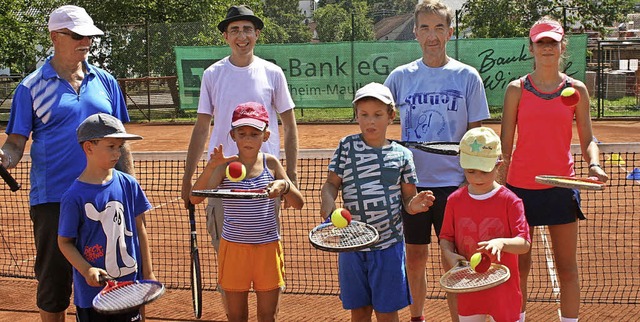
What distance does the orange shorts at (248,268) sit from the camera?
3.79 metres

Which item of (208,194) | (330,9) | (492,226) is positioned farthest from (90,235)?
(330,9)

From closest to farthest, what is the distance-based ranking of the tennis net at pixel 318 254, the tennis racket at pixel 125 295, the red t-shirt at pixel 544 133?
the tennis racket at pixel 125 295 → the red t-shirt at pixel 544 133 → the tennis net at pixel 318 254

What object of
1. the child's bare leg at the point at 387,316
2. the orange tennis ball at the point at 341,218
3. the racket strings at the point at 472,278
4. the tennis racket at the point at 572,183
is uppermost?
the tennis racket at the point at 572,183

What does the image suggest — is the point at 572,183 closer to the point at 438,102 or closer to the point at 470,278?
the point at 470,278

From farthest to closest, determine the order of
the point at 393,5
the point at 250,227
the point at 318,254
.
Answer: the point at 393,5 < the point at 318,254 < the point at 250,227

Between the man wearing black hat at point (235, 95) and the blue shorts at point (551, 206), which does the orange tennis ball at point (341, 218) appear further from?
the blue shorts at point (551, 206)

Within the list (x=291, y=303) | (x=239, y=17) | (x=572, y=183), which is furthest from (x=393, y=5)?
(x=572, y=183)

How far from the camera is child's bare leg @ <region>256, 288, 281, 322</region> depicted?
12.6 ft

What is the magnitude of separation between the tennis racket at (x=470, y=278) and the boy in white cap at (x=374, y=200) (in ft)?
1.39

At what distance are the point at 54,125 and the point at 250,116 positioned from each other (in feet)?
3.33

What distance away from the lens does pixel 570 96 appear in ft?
12.7

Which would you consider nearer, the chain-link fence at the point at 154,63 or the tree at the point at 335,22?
the chain-link fence at the point at 154,63

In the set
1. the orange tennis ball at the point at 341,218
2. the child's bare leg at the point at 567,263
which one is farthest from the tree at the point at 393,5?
the orange tennis ball at the point at 341,218

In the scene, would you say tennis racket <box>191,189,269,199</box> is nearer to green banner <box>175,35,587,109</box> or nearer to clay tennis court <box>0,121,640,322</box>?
clay tennis court <box>0,121,640,322</box>
